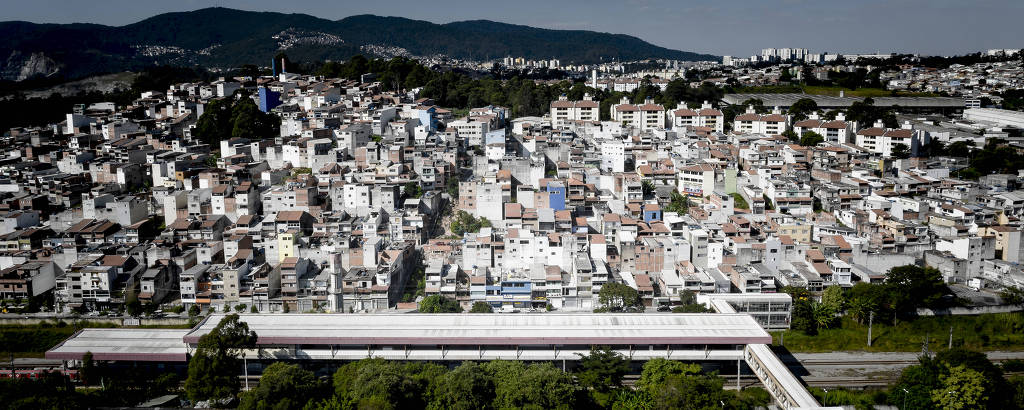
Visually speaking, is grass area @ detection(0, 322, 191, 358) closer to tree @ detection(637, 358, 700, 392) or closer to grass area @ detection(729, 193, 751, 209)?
tree @ detection(637, 358, 700, 392)

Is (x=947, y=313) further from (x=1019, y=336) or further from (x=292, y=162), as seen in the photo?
(x=292, y=162)

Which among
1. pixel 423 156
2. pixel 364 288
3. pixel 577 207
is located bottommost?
pixel 364 288

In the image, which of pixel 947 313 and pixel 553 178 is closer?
pixel 947 313

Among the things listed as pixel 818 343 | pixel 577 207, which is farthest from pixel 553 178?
pixel 818 343

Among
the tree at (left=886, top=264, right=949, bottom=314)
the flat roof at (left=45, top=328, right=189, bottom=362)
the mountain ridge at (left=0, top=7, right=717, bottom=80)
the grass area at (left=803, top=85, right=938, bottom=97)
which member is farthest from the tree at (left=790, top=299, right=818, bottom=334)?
the mountain ridge at (left=0, top=7, right=717, bottom=80)

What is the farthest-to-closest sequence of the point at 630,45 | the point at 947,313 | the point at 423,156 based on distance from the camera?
the point at 630,45, the point at 423,156, the point at 947,313

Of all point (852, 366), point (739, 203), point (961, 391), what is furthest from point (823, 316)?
point (739, 203)

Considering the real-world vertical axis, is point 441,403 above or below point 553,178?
below

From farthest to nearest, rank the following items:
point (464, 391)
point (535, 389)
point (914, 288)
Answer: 1. point (914, 288)
2. point (464, 391)
3. point (535, 389)

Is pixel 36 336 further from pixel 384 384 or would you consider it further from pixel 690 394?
pixel 690 394
